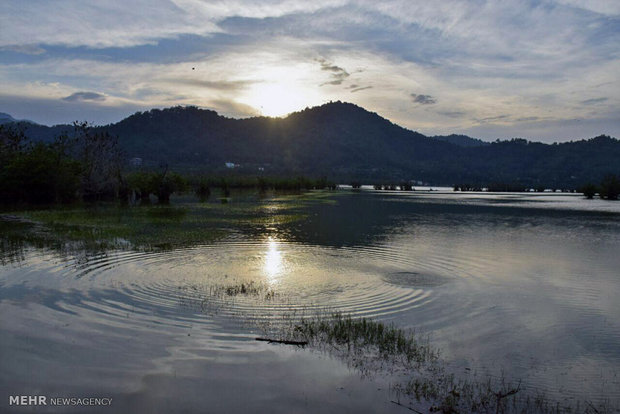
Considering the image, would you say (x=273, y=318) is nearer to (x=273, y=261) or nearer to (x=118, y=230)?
(x=273, y=261)

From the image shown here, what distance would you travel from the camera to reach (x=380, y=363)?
11445mm

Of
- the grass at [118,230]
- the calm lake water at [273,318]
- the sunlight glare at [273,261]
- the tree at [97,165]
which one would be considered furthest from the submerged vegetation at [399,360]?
the tree at [97,165]

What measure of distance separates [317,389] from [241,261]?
607 inches

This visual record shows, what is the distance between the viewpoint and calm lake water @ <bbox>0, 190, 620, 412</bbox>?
388 inches

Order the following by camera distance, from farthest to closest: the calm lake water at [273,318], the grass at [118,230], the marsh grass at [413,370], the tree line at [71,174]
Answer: the tree line at [71,174] < the grass at [118,230] < the calm lake water at [273,318] < the marsh grass at [413,370]

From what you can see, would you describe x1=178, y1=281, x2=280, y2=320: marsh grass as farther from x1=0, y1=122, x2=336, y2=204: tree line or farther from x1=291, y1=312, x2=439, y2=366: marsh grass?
x1=0, y1=122, x2=336, y2=204: tree line

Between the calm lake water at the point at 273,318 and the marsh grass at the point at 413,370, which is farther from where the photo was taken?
the calm lake water at the point at 273,318

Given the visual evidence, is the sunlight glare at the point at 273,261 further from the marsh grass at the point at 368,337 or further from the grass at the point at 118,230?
the marsh grass at the point at 368,337

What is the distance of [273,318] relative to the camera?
1465cm

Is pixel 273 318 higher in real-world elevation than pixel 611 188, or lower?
lower

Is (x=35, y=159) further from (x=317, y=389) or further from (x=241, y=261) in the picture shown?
(x=317, y=389)

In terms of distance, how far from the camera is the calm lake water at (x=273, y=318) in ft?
32.4

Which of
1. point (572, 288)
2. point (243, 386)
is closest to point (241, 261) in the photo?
point (243, 386)

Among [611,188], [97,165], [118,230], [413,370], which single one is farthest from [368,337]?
[611,188]
